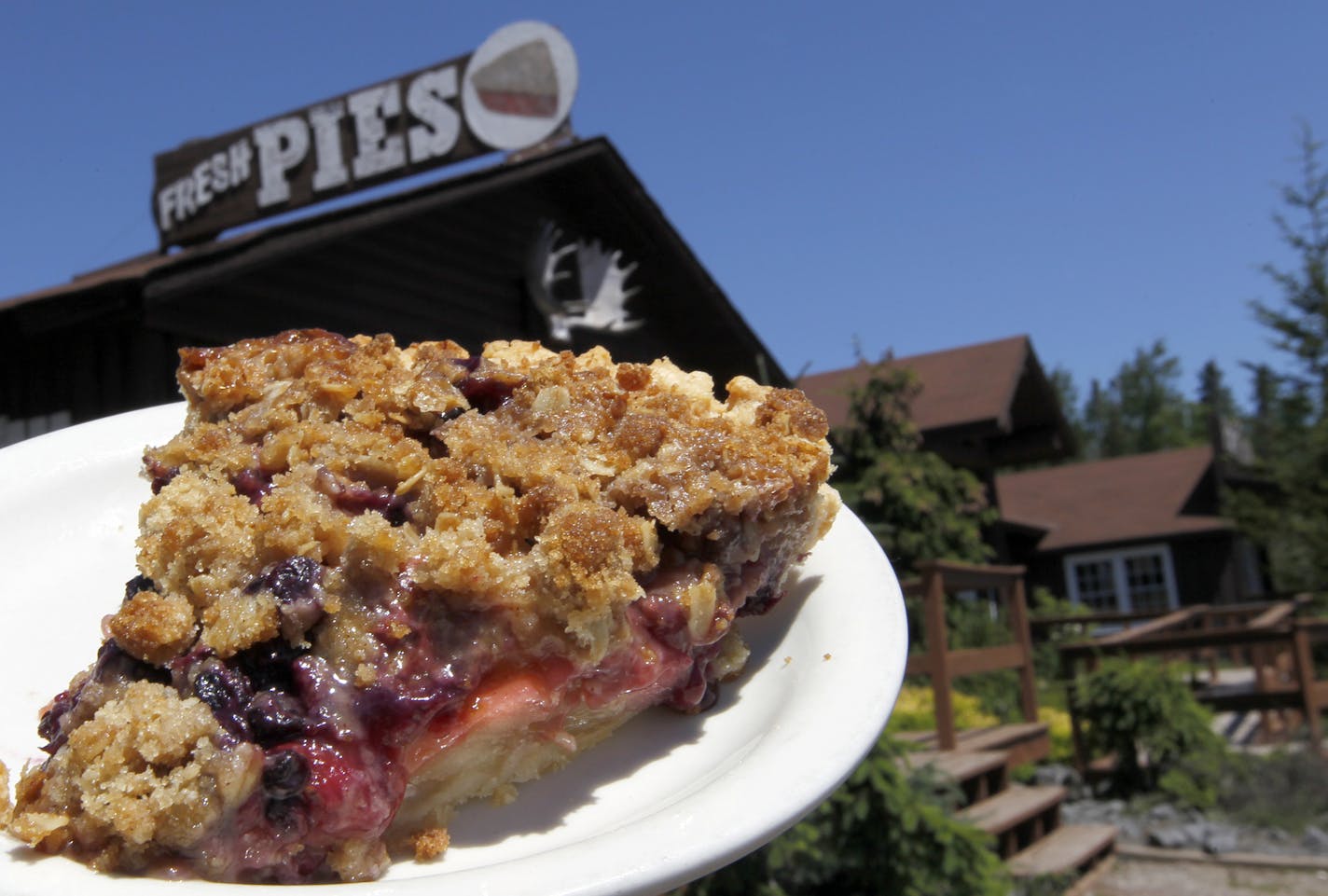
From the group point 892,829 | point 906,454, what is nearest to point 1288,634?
point 906,454

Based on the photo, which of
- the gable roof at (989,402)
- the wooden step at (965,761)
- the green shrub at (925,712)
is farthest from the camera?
the gable roof at (989,402)

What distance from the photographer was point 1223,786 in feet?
30.5

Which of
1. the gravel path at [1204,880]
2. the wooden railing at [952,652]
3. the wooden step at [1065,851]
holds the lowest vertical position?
the gravel path at [1204,880]

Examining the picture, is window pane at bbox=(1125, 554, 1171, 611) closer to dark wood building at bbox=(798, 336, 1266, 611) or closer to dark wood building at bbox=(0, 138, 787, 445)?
dark wood building at bbox=(798, 336, 1266, 611)

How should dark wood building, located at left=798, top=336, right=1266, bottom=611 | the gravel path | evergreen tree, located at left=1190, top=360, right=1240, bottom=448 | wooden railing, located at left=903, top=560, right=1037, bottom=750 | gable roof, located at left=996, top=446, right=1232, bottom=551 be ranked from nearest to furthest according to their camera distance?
the gravel path → wooden railing, located at left=903, top=560, right=1037, bottom=750 → dark wood building, located at left=798, top=336, right=1266, bottom=611 → gable roof, located at left=996, top=446, right=1232, bottom=551 → evergreen tree, located at left=1190, top=360, right=1240, bottom=448

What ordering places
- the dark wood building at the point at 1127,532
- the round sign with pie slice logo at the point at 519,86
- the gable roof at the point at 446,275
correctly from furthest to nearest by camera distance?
1. the dark wood building at the point at 1127,532
2. the round sign with pie slice logo at the point at 519,86
3. the gable roof at the point at 446,275

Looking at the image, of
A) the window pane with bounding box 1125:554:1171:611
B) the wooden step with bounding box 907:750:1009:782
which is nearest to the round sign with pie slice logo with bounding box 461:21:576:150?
the wooden step with bounding box 907:750:1009:782

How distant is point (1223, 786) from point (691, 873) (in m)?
10.0

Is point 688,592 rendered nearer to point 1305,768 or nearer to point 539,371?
point 539,371

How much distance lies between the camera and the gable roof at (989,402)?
55.6 feet

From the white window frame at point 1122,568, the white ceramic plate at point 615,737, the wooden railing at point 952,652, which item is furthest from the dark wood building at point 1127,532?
the white ceramic plate at point 615,737

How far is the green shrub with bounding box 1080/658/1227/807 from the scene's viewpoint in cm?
936

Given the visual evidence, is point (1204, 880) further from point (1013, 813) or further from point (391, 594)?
point (391, 594)

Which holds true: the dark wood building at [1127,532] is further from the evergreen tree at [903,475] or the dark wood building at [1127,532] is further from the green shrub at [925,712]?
the green shrub at [925,712]
